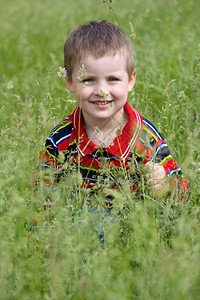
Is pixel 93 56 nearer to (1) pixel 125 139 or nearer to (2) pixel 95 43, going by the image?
(2) pixel 95 43

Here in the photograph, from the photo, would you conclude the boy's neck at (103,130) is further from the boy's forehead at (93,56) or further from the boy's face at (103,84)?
the boy's forehead at (93,56)

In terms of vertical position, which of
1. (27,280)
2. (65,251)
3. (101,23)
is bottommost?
(27,280)

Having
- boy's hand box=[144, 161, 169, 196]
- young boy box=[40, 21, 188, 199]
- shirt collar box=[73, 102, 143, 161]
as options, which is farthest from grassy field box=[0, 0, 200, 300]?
shirt collar box=[73, 102, 143, 161]

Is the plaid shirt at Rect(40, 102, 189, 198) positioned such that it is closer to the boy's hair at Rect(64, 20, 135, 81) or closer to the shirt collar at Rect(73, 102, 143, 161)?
the shirt collar at Rect(73, 102, 143, 161)

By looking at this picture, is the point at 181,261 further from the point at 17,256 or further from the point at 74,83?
the point at 74,83

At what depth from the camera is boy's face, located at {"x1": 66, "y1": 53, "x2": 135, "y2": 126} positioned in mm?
2518

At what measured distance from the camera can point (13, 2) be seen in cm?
824

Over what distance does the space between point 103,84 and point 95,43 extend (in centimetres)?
23

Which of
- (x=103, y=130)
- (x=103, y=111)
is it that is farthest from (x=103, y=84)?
(x=103, y=130)

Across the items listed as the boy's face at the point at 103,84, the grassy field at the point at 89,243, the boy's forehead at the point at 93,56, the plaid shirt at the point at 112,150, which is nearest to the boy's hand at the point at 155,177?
the grassy field at the point at 89,243

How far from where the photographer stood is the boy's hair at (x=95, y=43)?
2553 millimetres

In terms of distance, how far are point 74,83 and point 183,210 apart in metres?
0.97

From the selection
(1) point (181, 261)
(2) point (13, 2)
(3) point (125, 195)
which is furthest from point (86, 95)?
(2) point (13, 2)

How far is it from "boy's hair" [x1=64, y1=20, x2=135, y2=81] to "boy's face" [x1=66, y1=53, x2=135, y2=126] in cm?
3
